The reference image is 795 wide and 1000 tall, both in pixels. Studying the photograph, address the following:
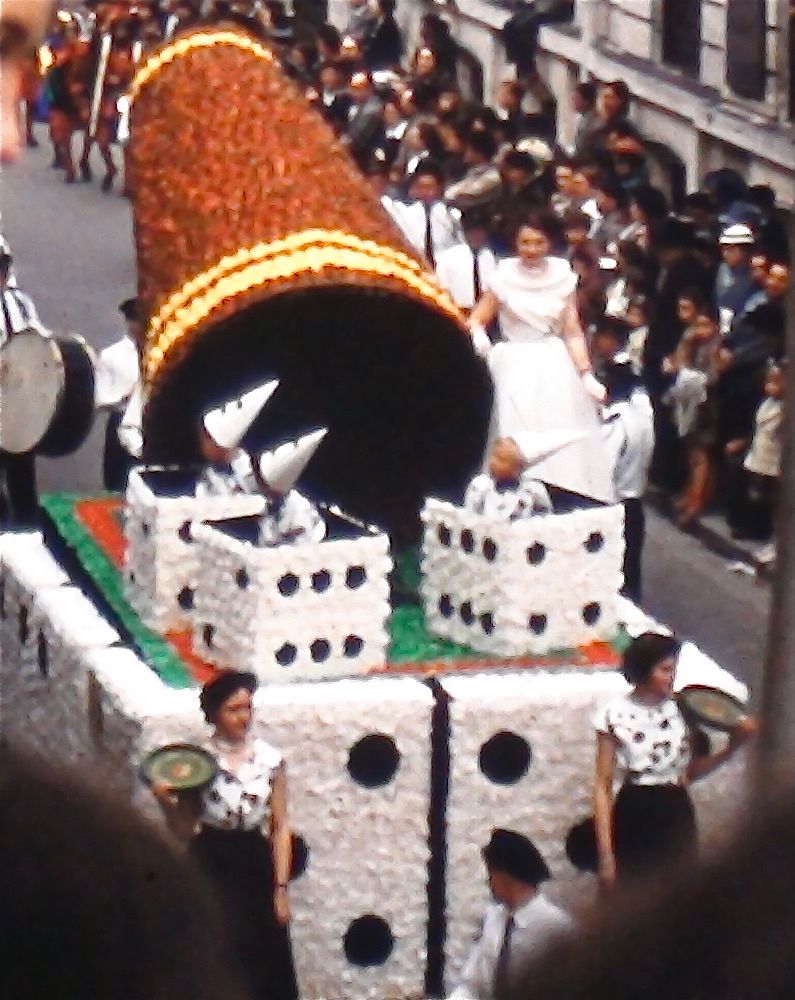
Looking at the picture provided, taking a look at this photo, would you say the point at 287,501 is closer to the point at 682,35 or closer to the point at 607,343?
the point at 607,343

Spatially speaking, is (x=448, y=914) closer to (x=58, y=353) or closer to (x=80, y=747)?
(x=80, y=747)

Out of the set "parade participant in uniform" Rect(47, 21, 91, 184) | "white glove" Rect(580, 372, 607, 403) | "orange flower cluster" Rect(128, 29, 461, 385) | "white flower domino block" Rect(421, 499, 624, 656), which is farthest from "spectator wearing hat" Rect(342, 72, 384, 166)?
"white flower domino block" Rect(421, 499, 624, 656)

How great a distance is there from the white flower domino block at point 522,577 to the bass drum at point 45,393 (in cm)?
238

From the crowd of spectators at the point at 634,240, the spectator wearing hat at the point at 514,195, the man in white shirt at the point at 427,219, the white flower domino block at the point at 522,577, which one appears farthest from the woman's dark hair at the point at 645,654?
the man in white shirt at the point at 427,219

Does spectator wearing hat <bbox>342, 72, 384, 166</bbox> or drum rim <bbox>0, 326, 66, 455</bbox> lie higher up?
drum rim <bbox>0, 326, 66, 455</bbox>

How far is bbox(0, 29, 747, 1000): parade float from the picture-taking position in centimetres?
845

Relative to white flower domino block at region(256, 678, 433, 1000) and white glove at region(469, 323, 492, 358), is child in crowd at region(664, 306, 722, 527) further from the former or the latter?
white flower domino block at region(256, 678, 433, 1000)

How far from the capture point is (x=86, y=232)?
73.8ft

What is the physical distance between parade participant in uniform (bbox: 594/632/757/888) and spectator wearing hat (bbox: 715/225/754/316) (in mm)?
5182

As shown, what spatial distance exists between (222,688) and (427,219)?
6735mm

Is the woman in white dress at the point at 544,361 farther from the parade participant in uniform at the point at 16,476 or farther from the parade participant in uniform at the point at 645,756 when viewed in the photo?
the parade participant in uniform at the point at 645,756

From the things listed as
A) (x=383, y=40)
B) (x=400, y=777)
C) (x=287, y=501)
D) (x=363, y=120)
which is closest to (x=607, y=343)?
(x=287, y=501)

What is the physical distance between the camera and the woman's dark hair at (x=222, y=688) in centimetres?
768

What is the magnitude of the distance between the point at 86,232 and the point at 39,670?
13.2m
